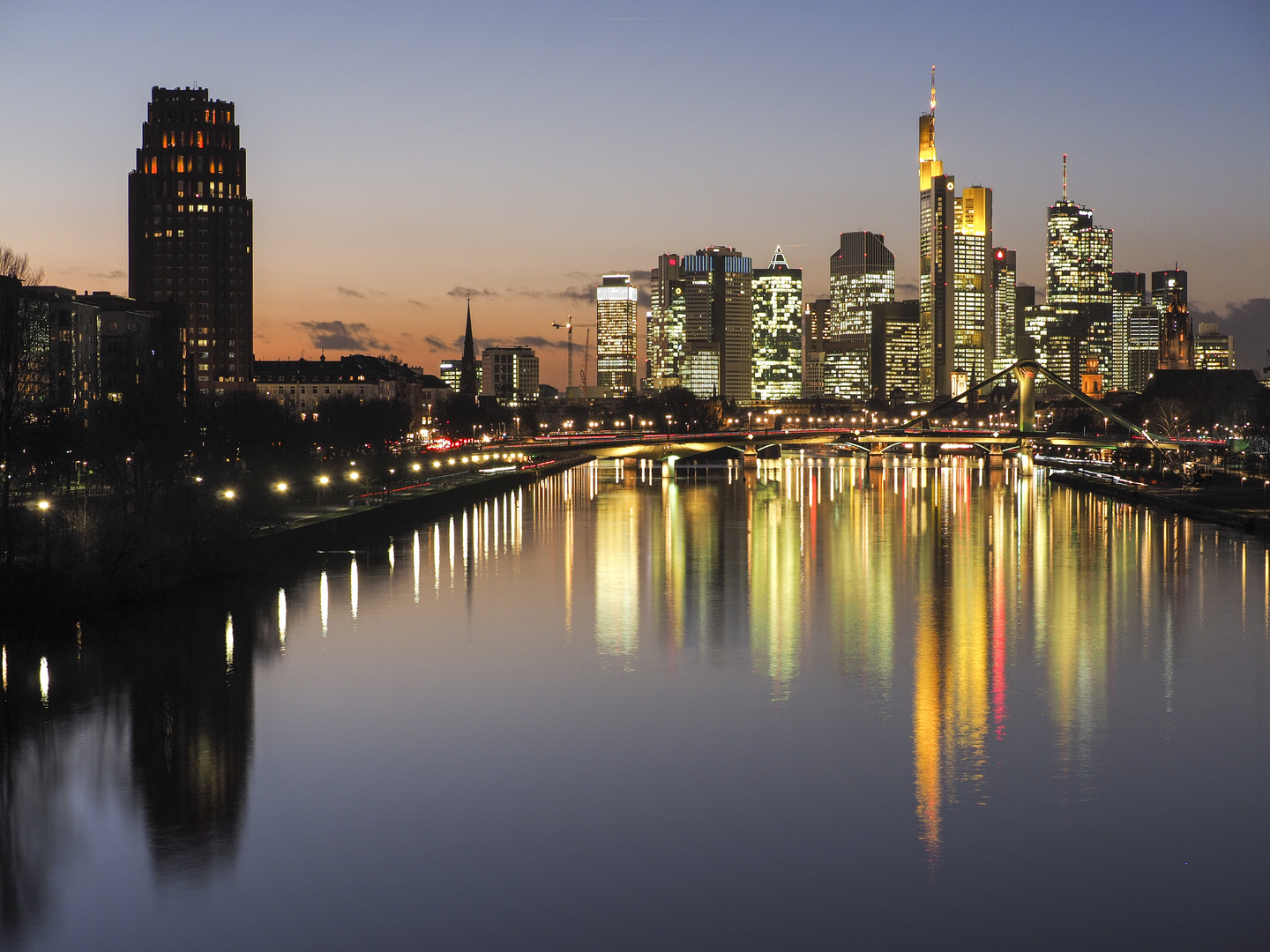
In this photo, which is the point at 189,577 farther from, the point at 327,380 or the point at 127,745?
the point at 327,380

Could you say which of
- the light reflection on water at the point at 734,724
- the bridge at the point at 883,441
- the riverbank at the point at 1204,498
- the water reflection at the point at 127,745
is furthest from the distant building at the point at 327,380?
the water reflection at the point at 127,745

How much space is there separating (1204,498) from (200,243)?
4160 inches

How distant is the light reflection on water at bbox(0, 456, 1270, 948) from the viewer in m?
9.73

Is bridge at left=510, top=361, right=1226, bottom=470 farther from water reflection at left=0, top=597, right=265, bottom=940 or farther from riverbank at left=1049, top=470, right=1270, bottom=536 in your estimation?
water reflection at left=0, top=597, right=265, bottom=940

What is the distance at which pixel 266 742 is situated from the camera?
45.0ft

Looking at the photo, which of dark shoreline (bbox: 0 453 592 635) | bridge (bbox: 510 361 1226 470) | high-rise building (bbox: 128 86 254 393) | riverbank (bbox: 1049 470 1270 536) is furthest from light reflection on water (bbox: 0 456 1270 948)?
high-rise building (bbox: 128 86 254 393)

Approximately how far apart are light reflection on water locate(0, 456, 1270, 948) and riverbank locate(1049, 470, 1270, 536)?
11.1 meters

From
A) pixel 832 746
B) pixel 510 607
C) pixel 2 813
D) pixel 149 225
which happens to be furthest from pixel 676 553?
pixel 149 225

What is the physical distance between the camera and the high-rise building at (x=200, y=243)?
130 meters

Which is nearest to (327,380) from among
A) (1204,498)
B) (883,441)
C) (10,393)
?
(883,441)

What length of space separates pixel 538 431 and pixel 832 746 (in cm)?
13450

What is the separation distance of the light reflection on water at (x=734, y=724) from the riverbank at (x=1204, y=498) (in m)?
11.1

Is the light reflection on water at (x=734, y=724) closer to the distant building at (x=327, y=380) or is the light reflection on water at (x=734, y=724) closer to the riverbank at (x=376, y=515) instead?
the riverbank at (x=376, y=515)

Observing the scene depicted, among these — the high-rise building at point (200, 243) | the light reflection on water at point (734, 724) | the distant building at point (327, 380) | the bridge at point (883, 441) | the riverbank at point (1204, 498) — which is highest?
the high-rise building at point (200, 243)
